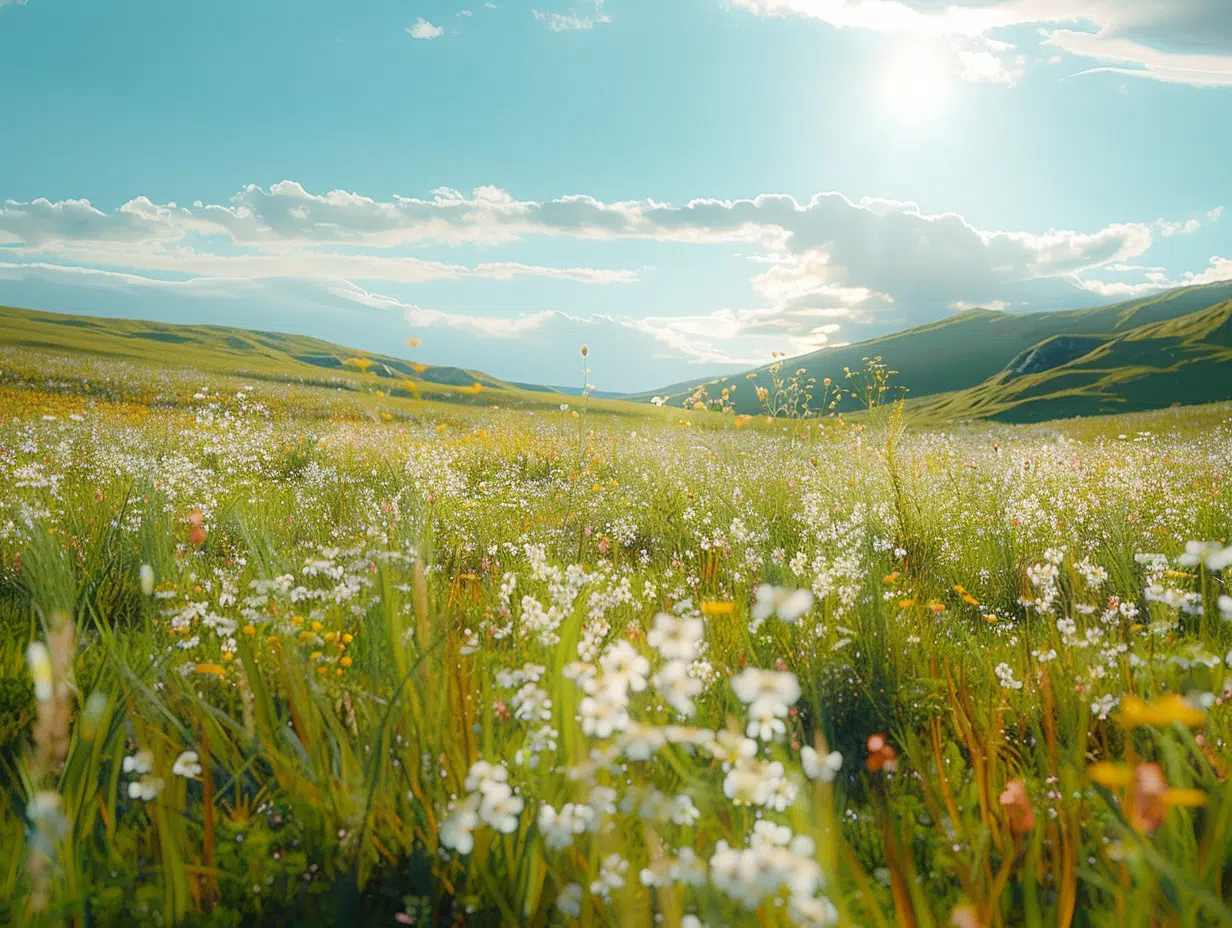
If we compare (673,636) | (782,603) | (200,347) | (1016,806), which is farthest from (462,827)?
(200,347)

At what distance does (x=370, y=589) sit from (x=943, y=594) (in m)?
3.90

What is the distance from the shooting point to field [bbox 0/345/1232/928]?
4.90 ft

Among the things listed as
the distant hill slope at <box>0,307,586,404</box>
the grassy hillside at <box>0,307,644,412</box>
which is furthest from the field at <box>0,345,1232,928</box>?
the distant hill slope at <box>0,307,586,404</box>

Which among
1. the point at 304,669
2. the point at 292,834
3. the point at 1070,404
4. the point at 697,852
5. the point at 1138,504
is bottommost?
the point at 292,834

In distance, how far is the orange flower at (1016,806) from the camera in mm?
2030

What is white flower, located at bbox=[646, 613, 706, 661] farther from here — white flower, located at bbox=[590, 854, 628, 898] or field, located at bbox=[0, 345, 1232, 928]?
white flower, located at bbox=[590, 854, 628, 898]

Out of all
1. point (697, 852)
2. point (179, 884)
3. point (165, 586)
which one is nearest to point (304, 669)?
point (179, 884)

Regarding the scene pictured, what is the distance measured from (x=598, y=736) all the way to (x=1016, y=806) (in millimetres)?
1519

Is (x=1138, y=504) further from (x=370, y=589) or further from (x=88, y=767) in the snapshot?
(x=88, y=767)

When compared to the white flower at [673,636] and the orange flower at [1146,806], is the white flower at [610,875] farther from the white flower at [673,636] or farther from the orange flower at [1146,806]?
the orange flower at [1146,806]

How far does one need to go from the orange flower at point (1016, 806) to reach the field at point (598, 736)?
0.10ft

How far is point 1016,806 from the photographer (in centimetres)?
215

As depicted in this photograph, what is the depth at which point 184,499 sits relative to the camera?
6348 mm

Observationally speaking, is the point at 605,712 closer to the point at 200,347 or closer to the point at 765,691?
the point at 765,691
